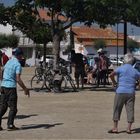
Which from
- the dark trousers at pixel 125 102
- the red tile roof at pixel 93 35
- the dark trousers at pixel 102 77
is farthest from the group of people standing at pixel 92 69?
the red tile roof at pixel 93 35

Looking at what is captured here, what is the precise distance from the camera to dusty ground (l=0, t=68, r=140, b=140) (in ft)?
37.7

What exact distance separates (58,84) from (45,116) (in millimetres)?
7883

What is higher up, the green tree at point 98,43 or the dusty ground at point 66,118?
the green tree at point 98,43

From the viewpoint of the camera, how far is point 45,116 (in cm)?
1456

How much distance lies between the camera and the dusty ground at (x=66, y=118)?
11.5 meters

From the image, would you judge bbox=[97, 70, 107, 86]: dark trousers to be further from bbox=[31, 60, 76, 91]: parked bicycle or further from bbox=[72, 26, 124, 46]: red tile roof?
bbox=[72, 26, 124, 46]: red tile roof

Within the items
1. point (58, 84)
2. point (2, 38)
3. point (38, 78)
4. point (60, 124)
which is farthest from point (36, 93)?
point (2, 38)

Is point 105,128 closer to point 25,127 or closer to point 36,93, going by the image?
point 25,127

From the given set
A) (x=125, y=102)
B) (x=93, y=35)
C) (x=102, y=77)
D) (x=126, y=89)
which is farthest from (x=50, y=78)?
(x=93, y=35)

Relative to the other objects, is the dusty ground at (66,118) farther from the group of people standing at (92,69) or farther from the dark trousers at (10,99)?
the group of people standing at (92,69)

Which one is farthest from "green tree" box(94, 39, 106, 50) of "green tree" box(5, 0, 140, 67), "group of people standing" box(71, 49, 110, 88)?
"green tree" box(5, 0, 140, 67)

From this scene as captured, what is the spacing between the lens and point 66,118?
46.3 ft

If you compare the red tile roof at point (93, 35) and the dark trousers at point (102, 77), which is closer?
the dark trousers at point (102, 77)

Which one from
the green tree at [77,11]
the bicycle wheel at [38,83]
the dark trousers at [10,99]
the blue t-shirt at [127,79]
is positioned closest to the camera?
the blue t-shirt at [127,79]
